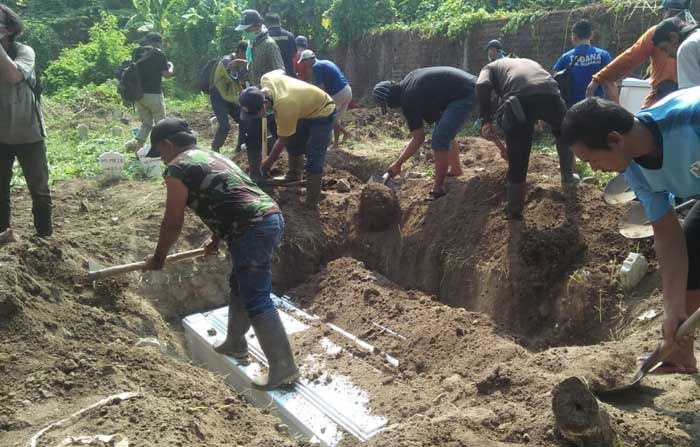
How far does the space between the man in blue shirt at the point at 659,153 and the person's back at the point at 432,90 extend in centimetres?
347

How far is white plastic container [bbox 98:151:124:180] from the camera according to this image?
24.8 ft

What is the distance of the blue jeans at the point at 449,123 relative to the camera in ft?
19.4

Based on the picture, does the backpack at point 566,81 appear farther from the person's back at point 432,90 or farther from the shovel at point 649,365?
the shovel at point 649,365

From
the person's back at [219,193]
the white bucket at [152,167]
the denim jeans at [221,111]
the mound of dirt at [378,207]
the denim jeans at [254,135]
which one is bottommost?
the white bucket at [152,167]

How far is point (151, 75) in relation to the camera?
8273mm

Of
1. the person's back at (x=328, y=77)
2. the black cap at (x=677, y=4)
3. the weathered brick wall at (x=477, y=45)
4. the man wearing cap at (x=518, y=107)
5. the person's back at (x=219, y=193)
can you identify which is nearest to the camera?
the person's back at (x=219, y=193)

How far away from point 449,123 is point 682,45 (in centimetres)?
218

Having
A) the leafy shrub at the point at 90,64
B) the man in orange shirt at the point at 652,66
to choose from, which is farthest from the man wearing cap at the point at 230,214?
the leafy shrub at the point at 90,64

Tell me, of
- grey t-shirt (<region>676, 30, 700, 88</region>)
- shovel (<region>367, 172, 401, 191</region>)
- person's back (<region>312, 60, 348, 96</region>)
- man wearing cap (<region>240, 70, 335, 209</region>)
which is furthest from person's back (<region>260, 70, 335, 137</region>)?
grey t-shirt (<region>676, 30, 700, 88</region>)

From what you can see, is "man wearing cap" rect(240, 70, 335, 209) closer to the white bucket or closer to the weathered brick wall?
the white bucket

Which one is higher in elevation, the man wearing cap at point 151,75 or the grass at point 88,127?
the man wearing cap at point 151,75

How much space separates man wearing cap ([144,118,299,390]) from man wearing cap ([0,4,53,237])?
1578 mm

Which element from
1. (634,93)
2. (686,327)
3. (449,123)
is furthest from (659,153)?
(634,93)

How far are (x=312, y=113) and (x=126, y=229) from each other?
217 centimetres
